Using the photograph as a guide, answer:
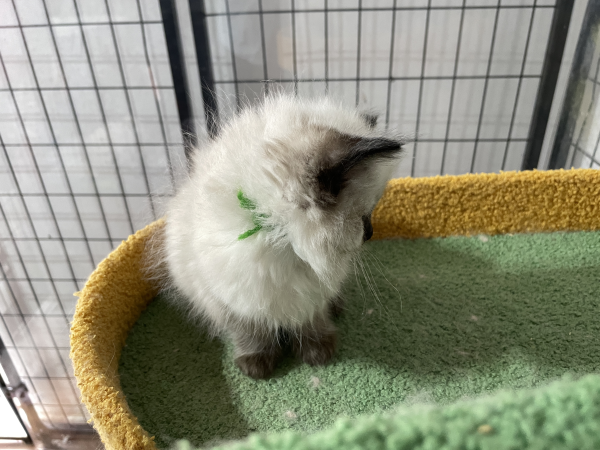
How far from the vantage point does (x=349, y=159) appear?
61 cm

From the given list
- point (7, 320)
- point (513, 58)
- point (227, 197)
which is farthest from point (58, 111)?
point (513, 58)

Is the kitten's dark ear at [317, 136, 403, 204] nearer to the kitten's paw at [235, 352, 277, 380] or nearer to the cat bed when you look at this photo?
the cat bed

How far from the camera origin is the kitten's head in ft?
2.07

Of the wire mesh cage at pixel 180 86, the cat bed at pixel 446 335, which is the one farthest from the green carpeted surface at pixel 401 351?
the wire mesh cage at pixel 180 86

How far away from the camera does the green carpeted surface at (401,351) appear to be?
2.89 feet

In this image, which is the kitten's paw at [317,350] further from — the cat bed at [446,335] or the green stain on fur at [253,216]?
the green stain on fur at [253,216]

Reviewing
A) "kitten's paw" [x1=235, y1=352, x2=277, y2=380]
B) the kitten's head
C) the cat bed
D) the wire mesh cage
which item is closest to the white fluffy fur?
the kitten's head

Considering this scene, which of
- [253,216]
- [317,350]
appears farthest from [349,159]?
[317,350]

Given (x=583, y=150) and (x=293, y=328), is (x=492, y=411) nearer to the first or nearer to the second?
(x=293, y=328)

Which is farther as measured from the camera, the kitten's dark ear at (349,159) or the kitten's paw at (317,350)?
the kitten's paw at (317,350)

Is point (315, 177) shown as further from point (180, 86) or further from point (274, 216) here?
point (180, 86)

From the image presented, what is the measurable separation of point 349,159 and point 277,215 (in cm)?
15

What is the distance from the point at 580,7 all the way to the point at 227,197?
1.44 meters

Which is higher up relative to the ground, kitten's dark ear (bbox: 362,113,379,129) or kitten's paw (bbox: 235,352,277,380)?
kitten's dark ear (bbox: 362,113,379,129)
